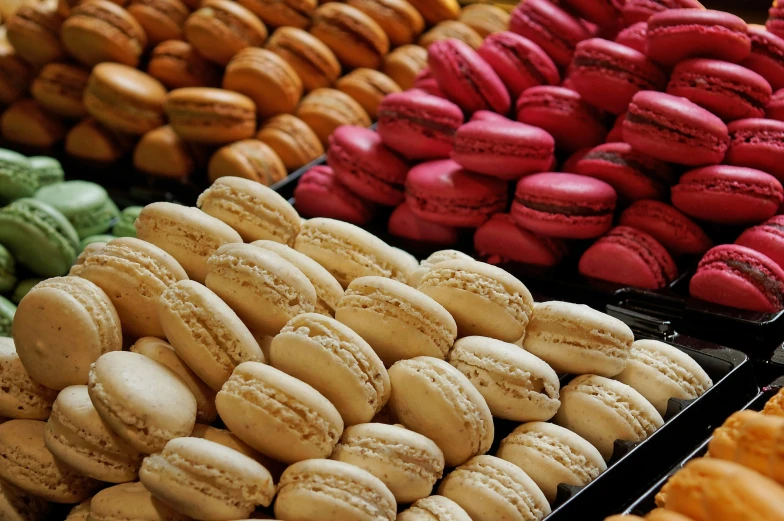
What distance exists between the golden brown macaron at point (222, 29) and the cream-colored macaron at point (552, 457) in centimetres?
206

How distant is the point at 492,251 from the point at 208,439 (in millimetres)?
1165

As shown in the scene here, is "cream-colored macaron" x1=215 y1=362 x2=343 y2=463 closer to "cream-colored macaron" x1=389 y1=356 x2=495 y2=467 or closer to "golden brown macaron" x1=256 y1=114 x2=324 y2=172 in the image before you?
"cream-colored macaron" x1=389 y1=356 x2=495 y2=467

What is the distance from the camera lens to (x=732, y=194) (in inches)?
71.9

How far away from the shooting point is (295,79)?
2.86 metres

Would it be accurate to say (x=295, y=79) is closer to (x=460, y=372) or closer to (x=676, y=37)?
(x=676, y=37)

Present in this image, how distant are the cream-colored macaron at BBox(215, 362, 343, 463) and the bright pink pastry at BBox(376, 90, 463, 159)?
1.25 meters

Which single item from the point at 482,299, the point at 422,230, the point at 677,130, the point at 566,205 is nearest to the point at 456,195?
the point at 422,230

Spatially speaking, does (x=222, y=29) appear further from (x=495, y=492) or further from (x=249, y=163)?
(x=495, y=492)

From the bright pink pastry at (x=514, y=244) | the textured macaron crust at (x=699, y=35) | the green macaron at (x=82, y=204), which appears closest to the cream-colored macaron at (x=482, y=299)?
the bright pink pastry at (x=514, y=244)

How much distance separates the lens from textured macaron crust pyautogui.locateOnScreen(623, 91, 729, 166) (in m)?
1.85

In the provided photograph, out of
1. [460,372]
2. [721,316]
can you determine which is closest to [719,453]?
[460,372]

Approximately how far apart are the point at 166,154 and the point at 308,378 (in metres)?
1.86

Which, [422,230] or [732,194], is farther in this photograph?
[422,230]

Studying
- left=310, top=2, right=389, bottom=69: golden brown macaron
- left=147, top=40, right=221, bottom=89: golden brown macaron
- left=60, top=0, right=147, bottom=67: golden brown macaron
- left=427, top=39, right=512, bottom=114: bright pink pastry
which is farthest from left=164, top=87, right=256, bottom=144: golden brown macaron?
left=427, top=39, right=512, bottom=114: bright pink pastry
